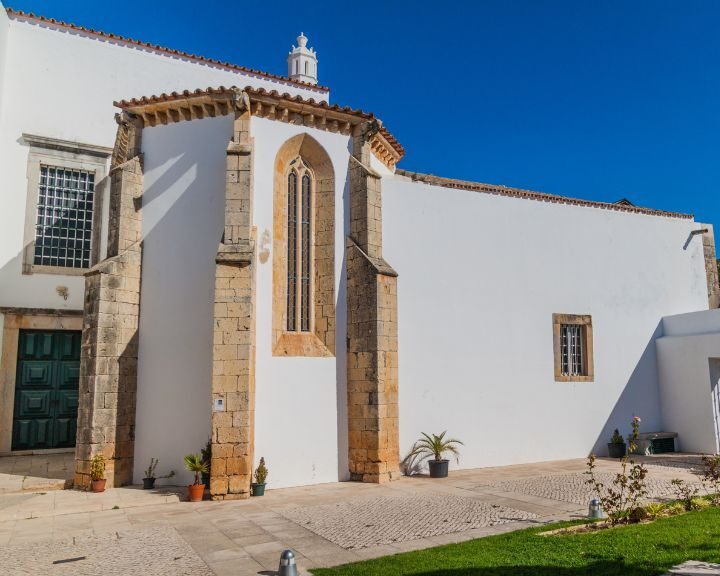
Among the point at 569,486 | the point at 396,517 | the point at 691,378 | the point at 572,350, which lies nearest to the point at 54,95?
the point at 396,517

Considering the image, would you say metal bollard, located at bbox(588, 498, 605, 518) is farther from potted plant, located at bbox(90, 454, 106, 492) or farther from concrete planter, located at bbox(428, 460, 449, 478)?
potted plant, located at bbox(90, 454, 106, 492)

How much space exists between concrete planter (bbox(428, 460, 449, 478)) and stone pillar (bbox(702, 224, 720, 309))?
10.7m

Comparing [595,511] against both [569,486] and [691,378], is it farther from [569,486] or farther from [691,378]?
[691,378]

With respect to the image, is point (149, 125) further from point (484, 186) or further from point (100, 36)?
point (484, 186)

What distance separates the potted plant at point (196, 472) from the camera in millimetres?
9844

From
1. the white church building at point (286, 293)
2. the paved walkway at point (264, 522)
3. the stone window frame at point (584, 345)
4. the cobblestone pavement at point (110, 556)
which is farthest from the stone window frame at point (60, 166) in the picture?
the stone window frame at point (584, 345)

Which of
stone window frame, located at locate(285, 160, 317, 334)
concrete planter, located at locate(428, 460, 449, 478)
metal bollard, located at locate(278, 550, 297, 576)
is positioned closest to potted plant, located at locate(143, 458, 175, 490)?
stone window frame, located at locate(285, 160, 317, 334)

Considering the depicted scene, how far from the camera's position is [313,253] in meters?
12.2

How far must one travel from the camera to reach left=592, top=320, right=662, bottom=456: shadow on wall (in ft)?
50.2

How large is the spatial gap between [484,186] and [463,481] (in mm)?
10364

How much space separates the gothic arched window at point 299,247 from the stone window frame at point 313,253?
83mm

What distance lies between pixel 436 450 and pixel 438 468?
0.37 m

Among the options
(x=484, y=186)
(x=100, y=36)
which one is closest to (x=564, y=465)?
(x=484, y=186)

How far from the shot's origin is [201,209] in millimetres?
11500
